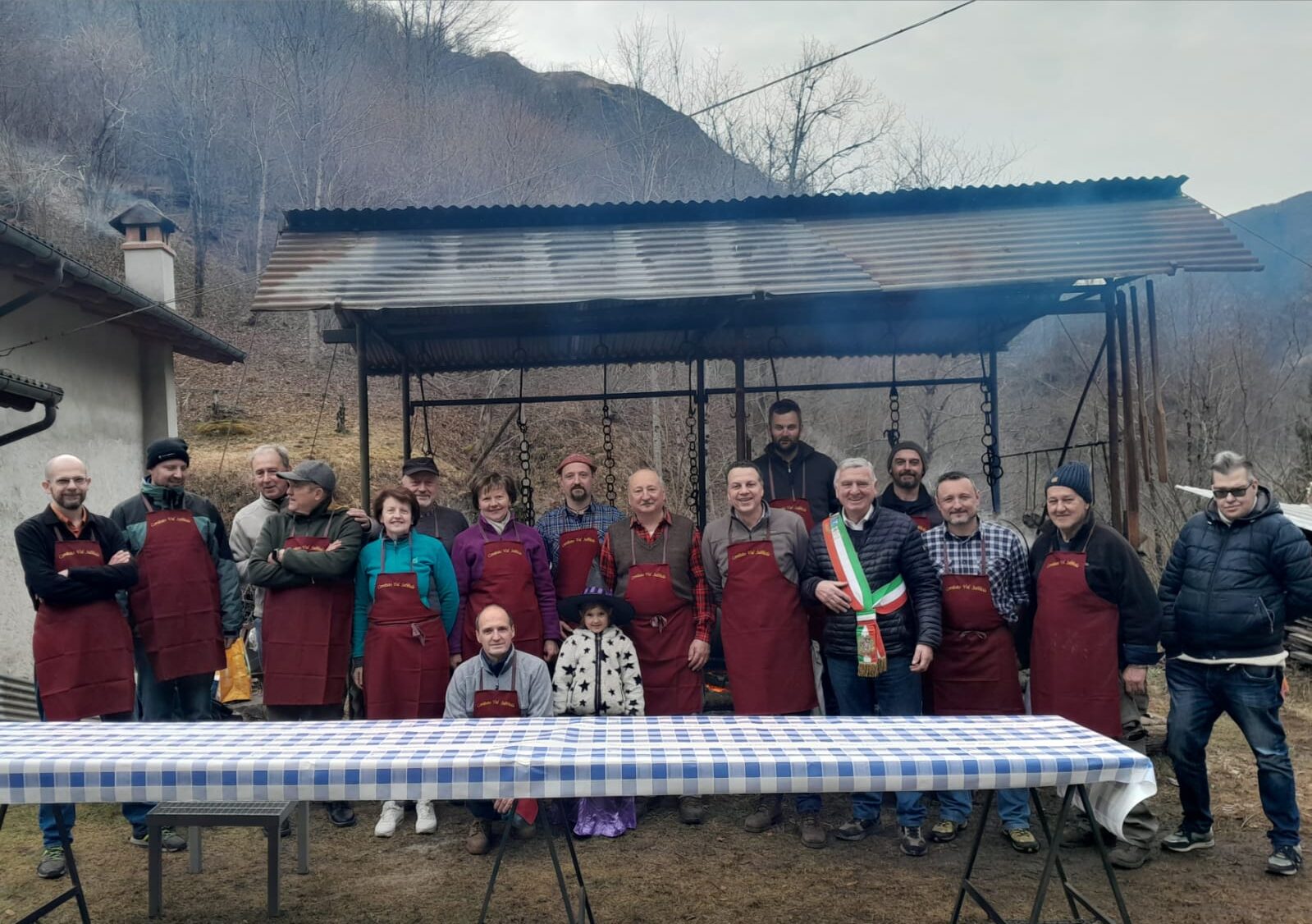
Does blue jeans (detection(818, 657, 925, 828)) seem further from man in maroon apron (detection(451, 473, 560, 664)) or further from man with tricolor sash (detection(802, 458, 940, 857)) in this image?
man in maroon apron (detection(451, 473, 560, 664))

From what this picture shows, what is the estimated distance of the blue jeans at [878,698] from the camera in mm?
4102

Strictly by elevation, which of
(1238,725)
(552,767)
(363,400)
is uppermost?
(363,400)

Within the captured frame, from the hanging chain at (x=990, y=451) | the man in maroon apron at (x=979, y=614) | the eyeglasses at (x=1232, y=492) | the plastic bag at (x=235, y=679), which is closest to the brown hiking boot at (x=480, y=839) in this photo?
the plastic bag at (x=235, y=679)

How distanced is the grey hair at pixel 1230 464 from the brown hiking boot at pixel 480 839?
3597 millimetres

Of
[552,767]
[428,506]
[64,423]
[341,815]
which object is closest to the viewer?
[552,767]

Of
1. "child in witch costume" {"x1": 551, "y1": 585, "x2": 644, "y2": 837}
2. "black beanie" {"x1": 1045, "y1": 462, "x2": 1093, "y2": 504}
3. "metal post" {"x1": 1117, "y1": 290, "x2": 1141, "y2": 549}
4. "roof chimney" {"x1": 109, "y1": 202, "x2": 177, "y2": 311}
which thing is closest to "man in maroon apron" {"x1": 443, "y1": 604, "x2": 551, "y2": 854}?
"child in witch costume" {"x1": 551, "y1": 585, "x2": 644, "y2": 837}

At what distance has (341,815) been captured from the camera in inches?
177

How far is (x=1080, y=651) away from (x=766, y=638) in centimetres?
138

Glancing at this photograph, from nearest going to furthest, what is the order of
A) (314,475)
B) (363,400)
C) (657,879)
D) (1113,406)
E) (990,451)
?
1. (657,879)
2. (314,475)
3. (1113,406)
4. (363,400)
5. (990,451)

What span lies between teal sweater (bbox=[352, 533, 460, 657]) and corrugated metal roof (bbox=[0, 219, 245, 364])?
14.3 feet

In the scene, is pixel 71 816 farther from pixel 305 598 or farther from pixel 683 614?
pixel 683 614

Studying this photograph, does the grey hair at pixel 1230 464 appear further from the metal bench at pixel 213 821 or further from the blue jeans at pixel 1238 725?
the metal bench at pixel 213 821

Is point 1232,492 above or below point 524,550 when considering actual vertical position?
above

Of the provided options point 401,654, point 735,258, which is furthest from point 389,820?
point 735,258
